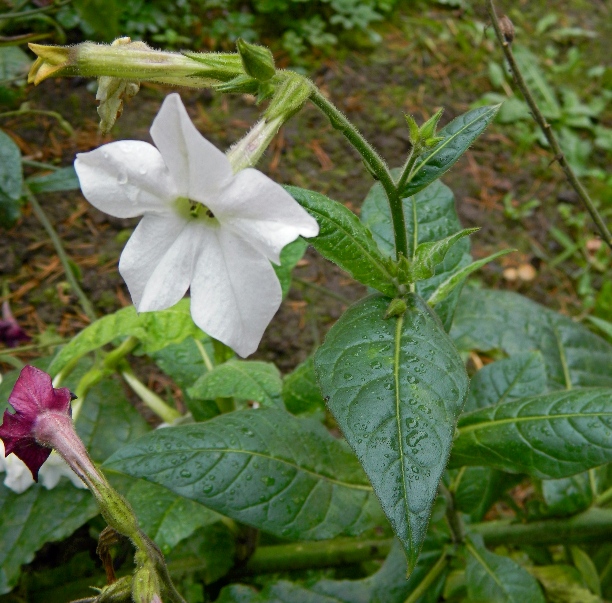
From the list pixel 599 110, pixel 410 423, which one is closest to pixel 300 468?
pixel 410 423

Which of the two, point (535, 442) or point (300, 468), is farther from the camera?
point (300, 468)

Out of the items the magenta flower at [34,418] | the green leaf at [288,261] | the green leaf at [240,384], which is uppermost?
the magenta flower at [34,418]

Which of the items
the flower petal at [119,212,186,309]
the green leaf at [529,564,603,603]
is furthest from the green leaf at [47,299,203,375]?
the green leaf at [529,564,603,603]

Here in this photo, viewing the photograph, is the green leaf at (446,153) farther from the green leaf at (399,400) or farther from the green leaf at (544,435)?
the green leaf at (544,435)

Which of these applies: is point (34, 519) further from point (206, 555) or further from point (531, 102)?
point (531, 102)

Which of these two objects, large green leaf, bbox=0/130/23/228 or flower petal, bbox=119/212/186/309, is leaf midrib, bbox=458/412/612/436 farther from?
large green leaf, bbox=0/130/23/228

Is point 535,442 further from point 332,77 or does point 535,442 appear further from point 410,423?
point 332,77

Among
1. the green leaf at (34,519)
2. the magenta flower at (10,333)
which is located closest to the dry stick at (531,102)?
the green leaf at (34,519)

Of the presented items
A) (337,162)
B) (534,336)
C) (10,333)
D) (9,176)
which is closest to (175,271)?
(9,176)
